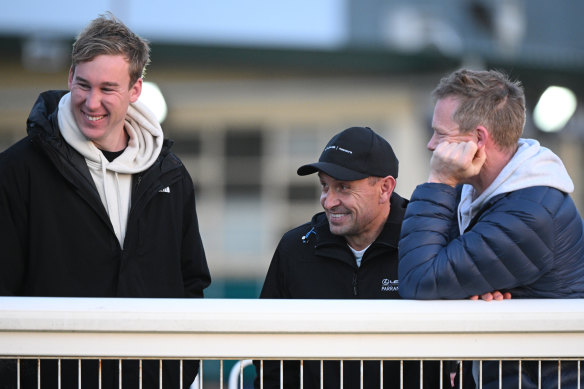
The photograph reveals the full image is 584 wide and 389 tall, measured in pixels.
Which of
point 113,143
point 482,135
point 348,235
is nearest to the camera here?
point 482,135

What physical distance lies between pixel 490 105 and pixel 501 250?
48cm

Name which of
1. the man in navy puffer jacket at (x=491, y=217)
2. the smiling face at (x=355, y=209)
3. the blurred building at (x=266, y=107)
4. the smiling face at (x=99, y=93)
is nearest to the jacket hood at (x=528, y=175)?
the man in navy puffer jacket at (x=491, y=217)

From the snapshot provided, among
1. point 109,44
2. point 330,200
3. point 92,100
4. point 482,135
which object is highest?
point 109,44

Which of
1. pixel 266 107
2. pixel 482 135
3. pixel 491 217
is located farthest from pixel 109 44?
pixel 266 107

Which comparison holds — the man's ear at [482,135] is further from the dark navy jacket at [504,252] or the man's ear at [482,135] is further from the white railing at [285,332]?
the white railing at [285,332]

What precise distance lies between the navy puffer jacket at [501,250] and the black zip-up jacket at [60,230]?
94 centimetres

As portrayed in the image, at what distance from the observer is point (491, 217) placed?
2383 millimetres

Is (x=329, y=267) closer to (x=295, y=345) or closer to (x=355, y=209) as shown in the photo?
(x=355, y=209)

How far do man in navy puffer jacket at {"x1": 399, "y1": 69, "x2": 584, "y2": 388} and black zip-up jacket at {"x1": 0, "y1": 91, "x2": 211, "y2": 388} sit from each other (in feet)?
3.07

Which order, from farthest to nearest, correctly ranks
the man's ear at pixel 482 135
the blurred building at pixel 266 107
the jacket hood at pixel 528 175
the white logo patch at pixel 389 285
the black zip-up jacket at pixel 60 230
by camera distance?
1. the blurred building at pixel 266 107
2. the white logo patch at pixel 389 285
3. the black zip-up jacket at pixel 60 230
4. the man's ear at pixel 482 135
5. the jacket hood at pixel 528 175

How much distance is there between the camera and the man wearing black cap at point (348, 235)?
3.14m

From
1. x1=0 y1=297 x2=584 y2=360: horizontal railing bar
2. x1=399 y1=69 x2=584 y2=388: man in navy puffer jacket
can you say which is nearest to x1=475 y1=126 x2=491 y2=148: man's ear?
x1=399 y1=69 x2=584 y2=388: man in navy puffer jacket

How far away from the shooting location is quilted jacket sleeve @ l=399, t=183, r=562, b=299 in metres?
2.32

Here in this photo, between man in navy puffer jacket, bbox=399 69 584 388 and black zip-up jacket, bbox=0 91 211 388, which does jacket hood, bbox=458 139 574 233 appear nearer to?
man in navy puffer jacket, bbox=399 69 584 388
